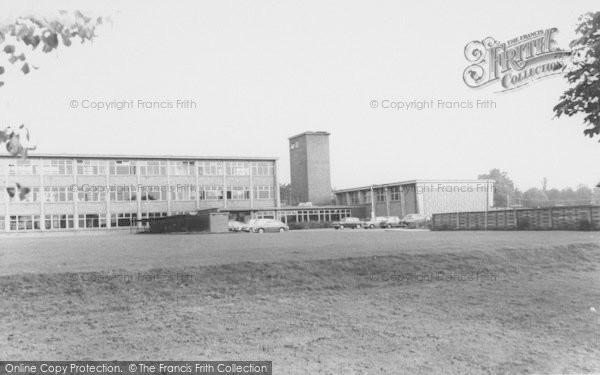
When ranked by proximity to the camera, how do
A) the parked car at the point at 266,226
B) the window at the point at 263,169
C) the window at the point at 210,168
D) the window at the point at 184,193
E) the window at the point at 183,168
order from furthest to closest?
1. the window at the point at 263,169
2. the window at the point at 210,168
3. the window at the point at 183,168
4. the window at the point at 184,193
5. the parked car at the point at 266,226

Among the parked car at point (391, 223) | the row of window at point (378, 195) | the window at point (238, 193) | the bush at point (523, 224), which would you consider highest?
the window at point (238, 193)

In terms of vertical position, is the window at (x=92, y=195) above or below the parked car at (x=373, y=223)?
above

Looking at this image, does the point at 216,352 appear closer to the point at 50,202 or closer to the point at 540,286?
the point at 540,286

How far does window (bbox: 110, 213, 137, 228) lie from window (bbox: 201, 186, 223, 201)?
8620 mm

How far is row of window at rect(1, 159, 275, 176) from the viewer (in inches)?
2299

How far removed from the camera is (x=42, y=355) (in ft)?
25.2

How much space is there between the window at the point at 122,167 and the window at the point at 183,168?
15.0 feet

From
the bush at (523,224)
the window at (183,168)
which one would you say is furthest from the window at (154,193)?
the bush at (523,224)

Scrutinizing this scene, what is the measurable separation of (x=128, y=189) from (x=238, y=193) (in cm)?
1326

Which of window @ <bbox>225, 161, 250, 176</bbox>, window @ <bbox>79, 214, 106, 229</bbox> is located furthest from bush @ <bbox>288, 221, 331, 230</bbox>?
window @ <bbox>79, 214, 106, 229</bbox>

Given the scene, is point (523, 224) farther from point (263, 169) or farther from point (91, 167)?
point (91, 167)

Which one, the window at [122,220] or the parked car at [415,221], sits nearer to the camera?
the parked car at [415,221]

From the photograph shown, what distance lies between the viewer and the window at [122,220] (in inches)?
2431

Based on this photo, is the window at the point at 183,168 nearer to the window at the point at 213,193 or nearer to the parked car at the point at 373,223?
the window at the point at 213,193
